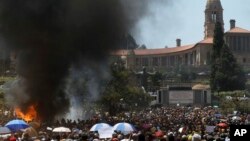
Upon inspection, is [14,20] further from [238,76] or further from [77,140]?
[238,76]

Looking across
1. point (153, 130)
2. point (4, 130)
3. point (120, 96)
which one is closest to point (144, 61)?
point (120, 96)

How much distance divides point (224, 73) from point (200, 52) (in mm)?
41687

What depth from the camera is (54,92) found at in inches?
1377

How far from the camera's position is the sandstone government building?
13700 cm

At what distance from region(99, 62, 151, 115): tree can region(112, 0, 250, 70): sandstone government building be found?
60.2 m

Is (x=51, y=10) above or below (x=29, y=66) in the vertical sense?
above

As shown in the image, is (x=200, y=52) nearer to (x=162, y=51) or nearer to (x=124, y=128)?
(x=162, y=51)

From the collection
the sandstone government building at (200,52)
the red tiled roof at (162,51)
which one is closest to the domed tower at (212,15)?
the sandstone government building at (200,52)

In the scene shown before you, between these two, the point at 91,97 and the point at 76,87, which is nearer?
the point at 76,87

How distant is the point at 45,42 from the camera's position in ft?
114

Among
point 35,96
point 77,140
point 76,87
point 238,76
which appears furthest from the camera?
point 238,76

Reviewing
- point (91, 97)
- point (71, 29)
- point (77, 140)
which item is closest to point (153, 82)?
point (91, 97)

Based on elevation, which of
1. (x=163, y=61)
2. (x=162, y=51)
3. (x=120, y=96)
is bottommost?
(x=120, y=96)

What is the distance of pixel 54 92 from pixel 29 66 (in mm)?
1988
